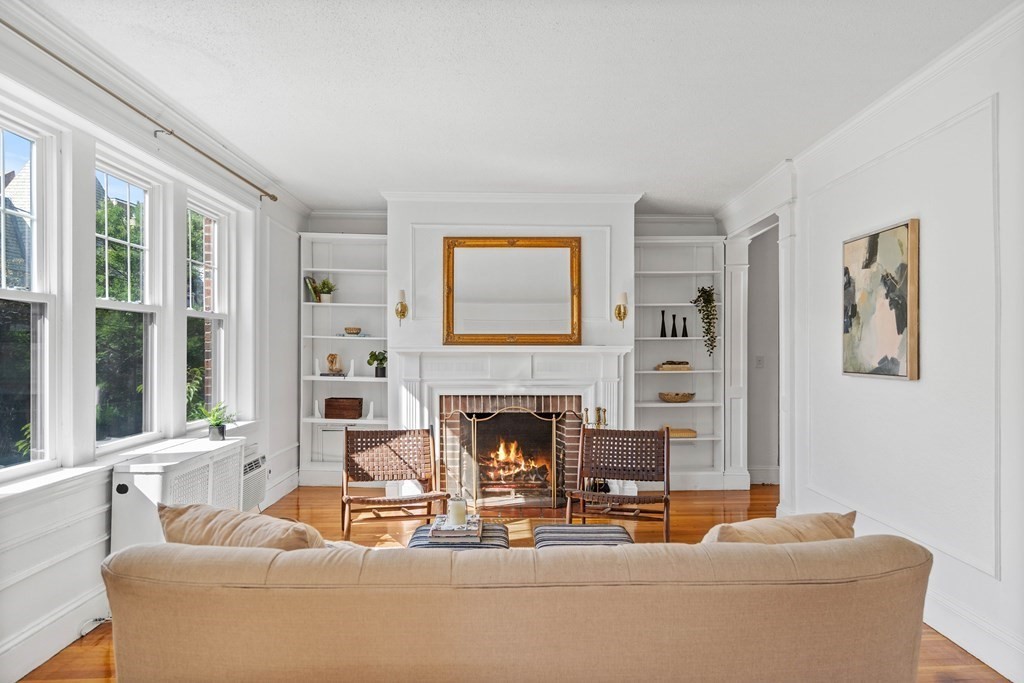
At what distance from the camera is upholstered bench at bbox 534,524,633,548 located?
9.26ft

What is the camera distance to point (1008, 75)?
2.53 metres

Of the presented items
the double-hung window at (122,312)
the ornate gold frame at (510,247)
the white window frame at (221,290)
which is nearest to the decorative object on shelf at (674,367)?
the ornate gold frame at (510,247)

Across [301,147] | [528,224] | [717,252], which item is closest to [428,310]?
[528,224]

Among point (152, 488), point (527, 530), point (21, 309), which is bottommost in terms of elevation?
point (527, 530)

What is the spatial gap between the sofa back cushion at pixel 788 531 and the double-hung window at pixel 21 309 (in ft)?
9.32

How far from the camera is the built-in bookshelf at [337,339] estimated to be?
602 centimetres

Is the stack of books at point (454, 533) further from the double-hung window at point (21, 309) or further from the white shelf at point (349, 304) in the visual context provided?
the white shelf at point (349, 304)

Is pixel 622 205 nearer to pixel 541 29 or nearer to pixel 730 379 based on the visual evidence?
pixel 730 379

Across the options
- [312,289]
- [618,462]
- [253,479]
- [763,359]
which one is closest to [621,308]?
[618,462]

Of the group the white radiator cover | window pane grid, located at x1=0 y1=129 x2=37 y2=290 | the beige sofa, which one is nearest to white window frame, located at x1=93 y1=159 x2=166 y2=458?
the white radiator cover

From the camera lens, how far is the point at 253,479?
460 centimetres

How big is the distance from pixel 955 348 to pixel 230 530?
298 centimetres

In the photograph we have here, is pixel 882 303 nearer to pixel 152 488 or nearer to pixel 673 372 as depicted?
pixel 673 372

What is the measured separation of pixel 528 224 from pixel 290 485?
10.5 feet
